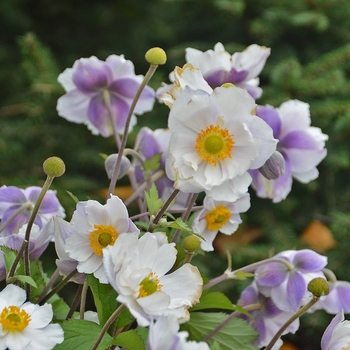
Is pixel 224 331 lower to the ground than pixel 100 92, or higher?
lower

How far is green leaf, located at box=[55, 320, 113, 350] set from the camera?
39cm

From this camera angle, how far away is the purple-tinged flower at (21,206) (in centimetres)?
51

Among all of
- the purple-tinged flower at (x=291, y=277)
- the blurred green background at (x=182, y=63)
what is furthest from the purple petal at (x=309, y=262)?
the blurred green background at (x=182, y=63)

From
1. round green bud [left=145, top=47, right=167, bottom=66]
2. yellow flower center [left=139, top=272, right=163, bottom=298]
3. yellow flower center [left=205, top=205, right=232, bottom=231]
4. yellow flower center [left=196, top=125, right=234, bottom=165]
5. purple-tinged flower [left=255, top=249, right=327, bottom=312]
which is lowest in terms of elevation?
purple-tinged flower [left=255, top=249, right=327, bottom=312]

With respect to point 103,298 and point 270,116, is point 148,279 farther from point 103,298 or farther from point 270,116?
point 270,116

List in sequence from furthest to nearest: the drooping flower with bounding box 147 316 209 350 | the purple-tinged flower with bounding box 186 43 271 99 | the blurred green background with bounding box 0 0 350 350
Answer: the blurred green background with bounding box 0 0 350 350 → the purple-tinged flower with bounding box 186 43 271 99 → the drooping flower with bounding box 147 316 209 350

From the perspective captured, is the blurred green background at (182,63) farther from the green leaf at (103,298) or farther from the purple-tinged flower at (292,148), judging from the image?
the green leaf at (103,298)

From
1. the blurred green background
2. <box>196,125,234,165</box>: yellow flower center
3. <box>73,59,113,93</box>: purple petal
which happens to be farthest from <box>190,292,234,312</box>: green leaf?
the blurred green background

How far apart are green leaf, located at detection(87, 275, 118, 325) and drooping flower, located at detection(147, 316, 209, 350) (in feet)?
0.31

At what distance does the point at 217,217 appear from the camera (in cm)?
49

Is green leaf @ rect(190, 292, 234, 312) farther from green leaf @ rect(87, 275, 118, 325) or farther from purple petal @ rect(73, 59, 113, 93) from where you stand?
purple petal @ rect(73, 59, 113, 93)

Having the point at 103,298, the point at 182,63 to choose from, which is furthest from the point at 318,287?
the point at 182,63

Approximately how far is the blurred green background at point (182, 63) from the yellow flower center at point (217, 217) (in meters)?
0.37

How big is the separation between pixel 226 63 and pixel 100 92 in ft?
0.52
